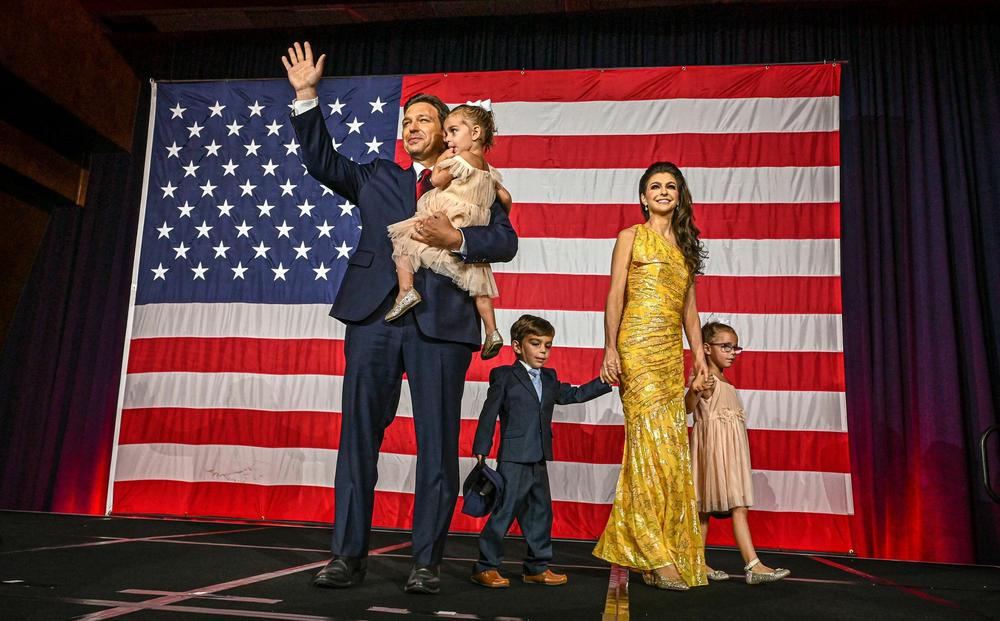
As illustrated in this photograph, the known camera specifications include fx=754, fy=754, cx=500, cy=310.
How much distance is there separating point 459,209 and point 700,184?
284 cm

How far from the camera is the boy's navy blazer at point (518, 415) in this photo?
9.58 feet

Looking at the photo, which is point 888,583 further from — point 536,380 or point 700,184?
point 700,184

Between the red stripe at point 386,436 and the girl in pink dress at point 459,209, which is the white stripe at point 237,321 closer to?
the red stripe at point 386,436

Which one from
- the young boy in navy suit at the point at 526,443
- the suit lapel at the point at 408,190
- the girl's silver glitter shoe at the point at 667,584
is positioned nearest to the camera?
the suit lapel at the point at 408,190

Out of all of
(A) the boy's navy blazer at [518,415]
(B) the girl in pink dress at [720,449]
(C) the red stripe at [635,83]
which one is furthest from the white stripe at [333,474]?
(C) the red stripe at [635,83]

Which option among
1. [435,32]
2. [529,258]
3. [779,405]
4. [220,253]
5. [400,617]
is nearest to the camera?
[400,617]

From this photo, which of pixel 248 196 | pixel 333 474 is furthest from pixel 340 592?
pixel 248 196

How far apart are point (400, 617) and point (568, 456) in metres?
2.88

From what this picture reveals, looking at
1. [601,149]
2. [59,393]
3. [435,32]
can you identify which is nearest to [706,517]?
[601,149]

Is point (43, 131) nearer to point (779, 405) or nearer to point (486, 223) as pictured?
point (486, 223)

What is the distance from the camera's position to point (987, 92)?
4.95 metres

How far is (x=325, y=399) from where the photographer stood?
4.87 metres

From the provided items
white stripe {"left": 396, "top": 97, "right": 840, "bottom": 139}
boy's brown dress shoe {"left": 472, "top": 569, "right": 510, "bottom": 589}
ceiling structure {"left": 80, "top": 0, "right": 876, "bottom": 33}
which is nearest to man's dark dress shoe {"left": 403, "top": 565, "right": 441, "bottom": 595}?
boy's brown dress shoe {"left": 472, "top": 569, "right": 510, "bottom": 589}

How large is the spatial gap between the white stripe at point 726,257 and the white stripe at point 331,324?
27cm
